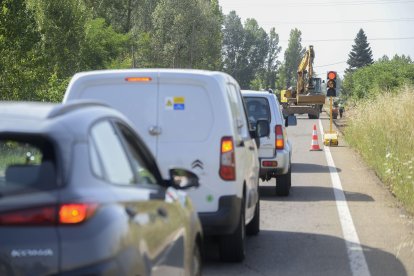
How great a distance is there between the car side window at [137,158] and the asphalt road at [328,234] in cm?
355

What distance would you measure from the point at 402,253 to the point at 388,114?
46.2 feet

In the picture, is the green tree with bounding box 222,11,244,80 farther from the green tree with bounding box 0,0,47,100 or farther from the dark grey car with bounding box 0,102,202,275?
the dark grey car with bounding box 0,102,202,275

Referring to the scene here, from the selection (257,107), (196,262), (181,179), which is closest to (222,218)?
(196,262)

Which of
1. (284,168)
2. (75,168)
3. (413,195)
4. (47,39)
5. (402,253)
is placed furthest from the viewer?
(47,39)

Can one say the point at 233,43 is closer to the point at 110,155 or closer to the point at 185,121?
the point at 185,121

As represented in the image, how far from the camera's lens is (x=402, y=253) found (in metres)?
10.4

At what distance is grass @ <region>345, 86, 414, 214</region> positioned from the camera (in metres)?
16.1

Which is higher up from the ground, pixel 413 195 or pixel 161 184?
pixel 161 184

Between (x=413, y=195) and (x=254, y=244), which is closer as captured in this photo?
(x=254, y=244)

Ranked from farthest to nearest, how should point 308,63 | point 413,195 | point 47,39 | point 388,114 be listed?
point 308,63 → point 47,39 → point 388,114 → point 413,195

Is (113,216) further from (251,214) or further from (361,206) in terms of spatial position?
(361,206)

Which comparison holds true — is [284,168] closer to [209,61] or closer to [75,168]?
[75,168]

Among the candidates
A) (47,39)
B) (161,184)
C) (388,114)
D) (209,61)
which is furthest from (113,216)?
(209,61)

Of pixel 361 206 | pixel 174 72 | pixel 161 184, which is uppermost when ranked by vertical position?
pixel 174 72
